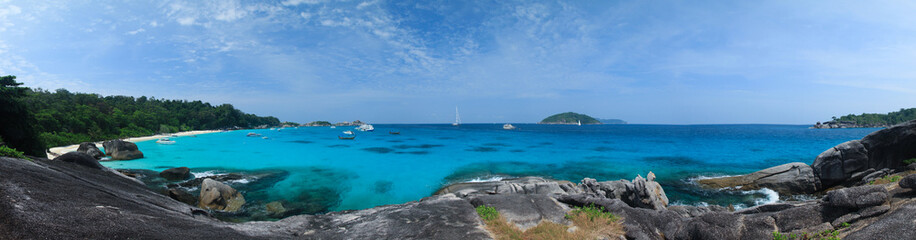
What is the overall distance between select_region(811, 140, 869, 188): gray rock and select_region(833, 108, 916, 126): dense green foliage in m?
191

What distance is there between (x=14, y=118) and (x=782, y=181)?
55347 millimetres

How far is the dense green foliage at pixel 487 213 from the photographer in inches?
416

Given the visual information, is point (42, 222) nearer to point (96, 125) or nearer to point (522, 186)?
point (522, 186)

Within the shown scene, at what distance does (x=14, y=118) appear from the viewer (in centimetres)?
1945

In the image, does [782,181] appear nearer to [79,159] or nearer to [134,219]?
[134,219]

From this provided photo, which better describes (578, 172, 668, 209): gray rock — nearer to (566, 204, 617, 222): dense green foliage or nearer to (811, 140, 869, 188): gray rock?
(566, 204, 617, 222): dense green foliage

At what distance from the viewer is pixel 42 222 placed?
564 centimetres

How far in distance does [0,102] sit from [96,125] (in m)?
58.5

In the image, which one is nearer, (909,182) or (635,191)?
(909,182)

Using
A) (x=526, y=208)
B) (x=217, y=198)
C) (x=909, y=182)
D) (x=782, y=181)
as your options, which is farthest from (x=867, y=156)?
(x=217, y=198)

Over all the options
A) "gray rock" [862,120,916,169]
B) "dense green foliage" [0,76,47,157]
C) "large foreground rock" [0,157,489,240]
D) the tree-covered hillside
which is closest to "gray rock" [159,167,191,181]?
"dense green foliage" [0,76,47,157]

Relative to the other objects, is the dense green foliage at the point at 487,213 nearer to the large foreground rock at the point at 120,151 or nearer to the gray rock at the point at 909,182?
the gray rock at the point at 909,182

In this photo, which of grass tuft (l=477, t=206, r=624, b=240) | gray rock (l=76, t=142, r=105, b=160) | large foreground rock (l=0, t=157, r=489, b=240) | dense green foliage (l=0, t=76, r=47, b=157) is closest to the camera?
large foreground rock (l=0, t=157, r=489, b=240)

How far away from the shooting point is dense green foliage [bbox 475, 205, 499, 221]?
10.6 m
